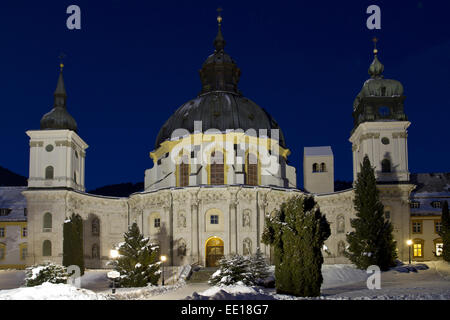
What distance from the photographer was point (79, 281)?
52.4 metres

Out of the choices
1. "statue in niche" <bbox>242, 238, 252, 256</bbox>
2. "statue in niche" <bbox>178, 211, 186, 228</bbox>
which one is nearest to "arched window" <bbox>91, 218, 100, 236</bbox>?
"statue in niche" <bbox>178, 211, 186, 228</bbox>

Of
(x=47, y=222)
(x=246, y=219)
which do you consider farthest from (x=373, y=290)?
(x=47, y=222)

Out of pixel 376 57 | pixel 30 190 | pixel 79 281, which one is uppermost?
pixel 376 57

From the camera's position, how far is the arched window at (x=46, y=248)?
214 ft

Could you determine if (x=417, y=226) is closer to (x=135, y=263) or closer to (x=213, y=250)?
(x=213, y=250)

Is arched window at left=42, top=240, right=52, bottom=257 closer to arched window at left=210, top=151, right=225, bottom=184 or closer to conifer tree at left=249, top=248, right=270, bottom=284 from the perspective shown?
arched window at left=210, top=151, right=225, bottom=184

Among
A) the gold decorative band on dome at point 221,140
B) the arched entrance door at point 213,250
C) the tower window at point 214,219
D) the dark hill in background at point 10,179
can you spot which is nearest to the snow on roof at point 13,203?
the gold decorative band on dome at point 221,140

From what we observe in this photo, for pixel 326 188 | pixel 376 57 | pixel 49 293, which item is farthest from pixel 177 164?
pixel 49 293

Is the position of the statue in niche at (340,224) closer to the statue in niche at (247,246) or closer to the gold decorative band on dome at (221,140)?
the gold decorative band on dome at (221,140)

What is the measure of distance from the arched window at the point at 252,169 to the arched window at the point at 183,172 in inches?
262

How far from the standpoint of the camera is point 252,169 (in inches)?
2675

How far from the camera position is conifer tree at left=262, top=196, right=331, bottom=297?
35.9 metres
